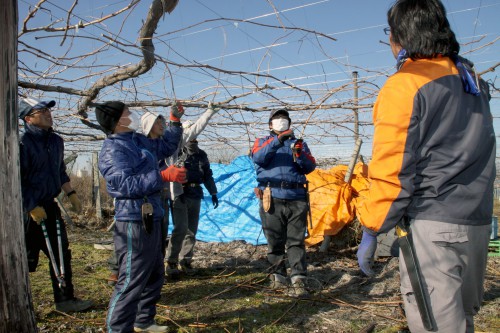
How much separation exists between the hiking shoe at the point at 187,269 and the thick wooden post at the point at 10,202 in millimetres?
3079

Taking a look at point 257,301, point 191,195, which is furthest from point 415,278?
point 191,195

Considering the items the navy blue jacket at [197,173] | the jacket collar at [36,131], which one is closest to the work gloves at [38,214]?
the jacket collar at [36,131]

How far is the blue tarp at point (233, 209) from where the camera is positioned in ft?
23.7

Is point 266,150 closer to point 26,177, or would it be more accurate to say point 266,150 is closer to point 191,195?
point 191,195

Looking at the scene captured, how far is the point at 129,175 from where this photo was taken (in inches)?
106

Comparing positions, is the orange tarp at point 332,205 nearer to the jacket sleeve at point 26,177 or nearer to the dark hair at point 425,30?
the jacket sleeve at point 26,177

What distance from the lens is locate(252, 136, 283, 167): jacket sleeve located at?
161 inches

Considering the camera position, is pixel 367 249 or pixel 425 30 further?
pixel 367 249

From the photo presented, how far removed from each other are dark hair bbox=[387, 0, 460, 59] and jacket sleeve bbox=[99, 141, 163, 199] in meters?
1.75

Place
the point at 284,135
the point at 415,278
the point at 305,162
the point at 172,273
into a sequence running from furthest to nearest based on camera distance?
the point at 172,273 → the point at 305,162 → the point at 284,135 → the point at 415,278

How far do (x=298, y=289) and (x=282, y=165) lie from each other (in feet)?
4.04

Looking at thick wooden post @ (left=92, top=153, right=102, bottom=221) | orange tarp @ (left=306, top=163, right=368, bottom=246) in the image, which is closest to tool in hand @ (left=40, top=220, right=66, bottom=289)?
orange tarp @ (left=306, top=163, right=368, bottom=246)

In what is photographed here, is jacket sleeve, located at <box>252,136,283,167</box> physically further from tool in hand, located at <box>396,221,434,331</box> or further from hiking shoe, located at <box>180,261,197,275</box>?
tool in hand, located at <box>396,221,434,331</box>

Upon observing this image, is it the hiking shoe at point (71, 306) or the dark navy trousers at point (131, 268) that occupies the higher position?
the dark navy trousers at point (131, 268)
